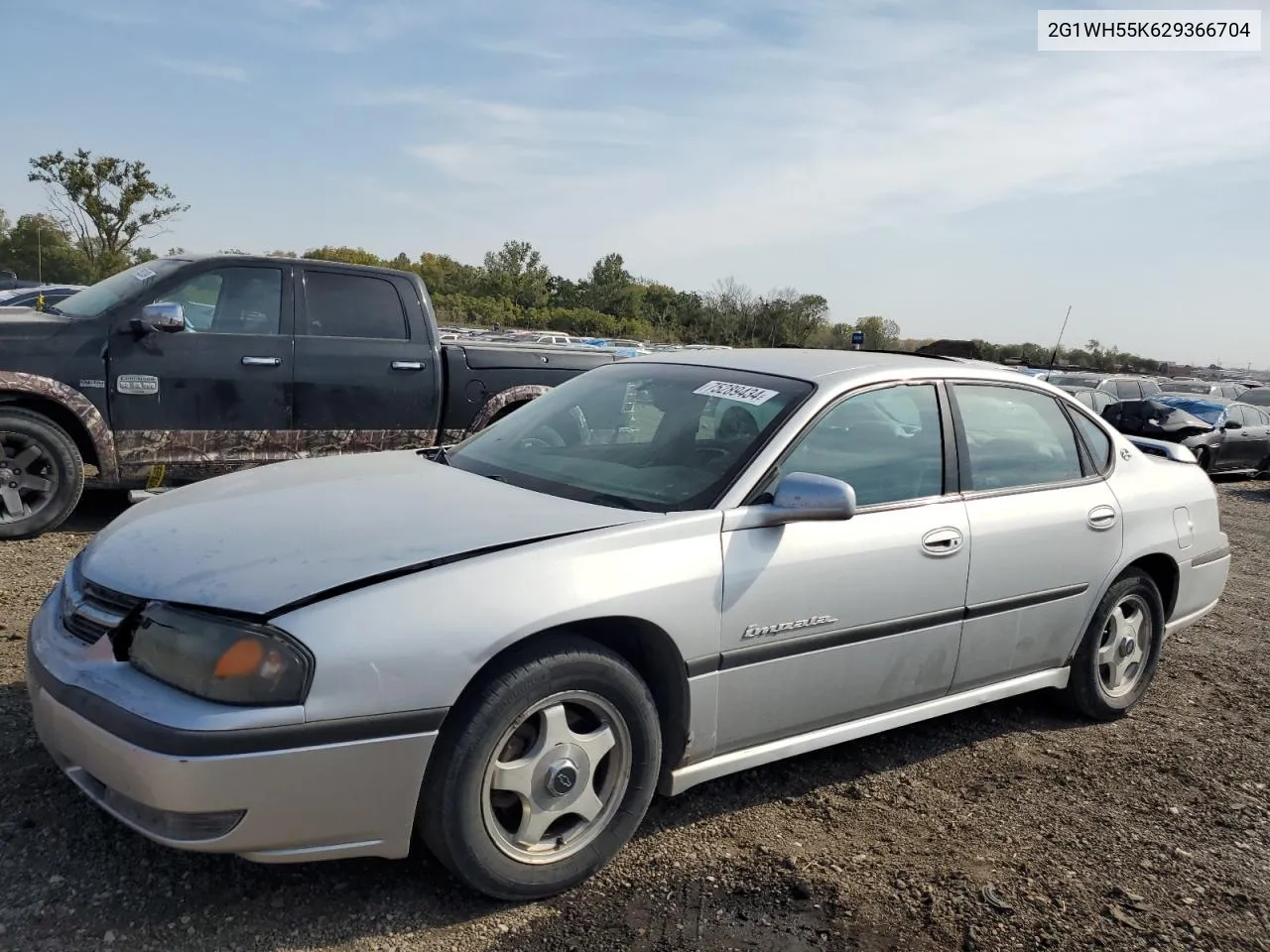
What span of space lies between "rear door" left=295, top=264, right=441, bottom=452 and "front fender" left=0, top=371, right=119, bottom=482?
116 cm

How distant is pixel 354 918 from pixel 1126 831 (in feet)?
8.48

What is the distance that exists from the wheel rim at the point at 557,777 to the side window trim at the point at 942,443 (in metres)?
0.85

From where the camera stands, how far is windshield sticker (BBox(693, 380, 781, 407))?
11.7 feet

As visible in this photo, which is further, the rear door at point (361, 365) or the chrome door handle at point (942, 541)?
the rear door at point (361, 365)

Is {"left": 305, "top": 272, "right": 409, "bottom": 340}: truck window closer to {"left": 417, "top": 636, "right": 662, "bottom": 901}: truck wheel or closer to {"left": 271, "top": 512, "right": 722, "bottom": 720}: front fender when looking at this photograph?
{"left": 271, "top": 512, "right": 722, "bottom": 720}: front fender

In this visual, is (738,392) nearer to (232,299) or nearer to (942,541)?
(942,541)

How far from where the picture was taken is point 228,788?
7.63 feet

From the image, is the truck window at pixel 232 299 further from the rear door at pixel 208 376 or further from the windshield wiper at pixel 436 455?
the windshield wiper at pixel 436 455

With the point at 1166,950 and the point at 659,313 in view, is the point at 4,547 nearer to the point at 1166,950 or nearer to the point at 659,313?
the point at 1166,950

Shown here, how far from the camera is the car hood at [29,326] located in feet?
19.6

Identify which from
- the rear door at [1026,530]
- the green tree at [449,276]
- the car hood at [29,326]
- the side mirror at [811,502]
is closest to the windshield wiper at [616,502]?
the side mirror at [811,502]

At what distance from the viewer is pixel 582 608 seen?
8.91 feet

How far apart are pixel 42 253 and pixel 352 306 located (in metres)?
49.1

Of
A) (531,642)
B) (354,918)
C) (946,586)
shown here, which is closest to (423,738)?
(531,642)
